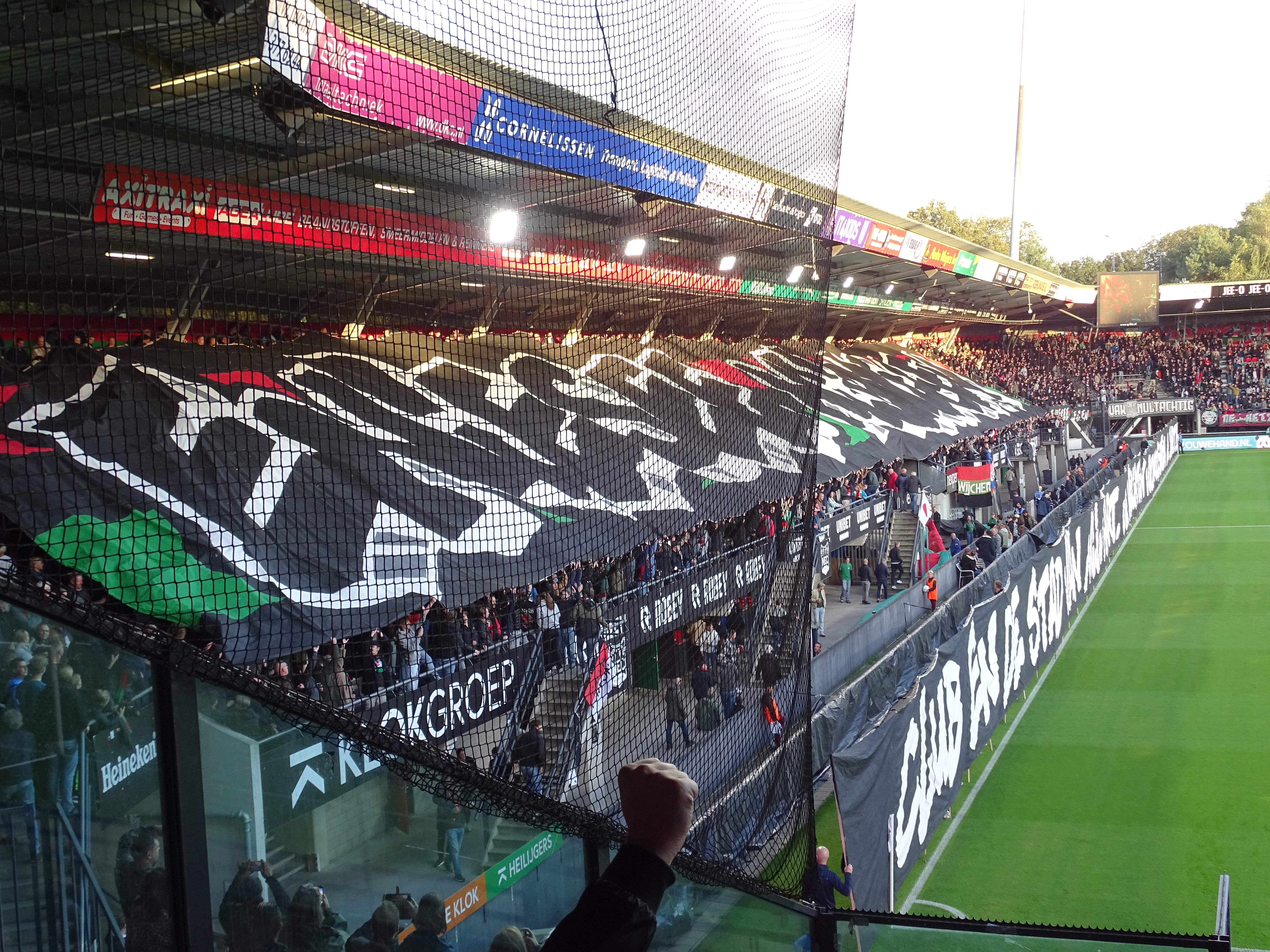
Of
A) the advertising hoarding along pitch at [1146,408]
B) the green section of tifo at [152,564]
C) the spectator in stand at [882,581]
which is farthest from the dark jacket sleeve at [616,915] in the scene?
the advertising hoarding along pitch at [1146,408]

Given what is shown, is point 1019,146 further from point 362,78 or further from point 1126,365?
point 362,78

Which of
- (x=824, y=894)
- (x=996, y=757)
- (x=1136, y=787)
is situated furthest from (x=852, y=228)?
(x=824, y=894)

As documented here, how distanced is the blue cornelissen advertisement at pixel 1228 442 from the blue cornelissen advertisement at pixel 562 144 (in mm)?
41148

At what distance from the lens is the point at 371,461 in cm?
767

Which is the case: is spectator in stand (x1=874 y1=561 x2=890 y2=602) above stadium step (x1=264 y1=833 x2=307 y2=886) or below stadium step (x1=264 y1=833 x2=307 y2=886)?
below

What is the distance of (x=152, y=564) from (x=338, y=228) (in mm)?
2544

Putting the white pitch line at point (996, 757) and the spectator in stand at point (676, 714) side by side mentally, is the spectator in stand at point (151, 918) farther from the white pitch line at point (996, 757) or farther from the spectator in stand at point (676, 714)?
the white pitch line at point (996, 757)

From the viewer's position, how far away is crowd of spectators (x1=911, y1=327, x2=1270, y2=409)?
1714 inches

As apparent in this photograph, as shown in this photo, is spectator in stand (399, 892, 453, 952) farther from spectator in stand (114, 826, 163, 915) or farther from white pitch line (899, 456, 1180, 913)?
white pitch line (899, 456, 1180, 913)

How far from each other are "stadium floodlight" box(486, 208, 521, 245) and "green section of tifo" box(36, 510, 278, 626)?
3.10 metres

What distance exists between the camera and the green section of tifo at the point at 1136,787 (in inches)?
308

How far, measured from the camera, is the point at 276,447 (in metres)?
7.52

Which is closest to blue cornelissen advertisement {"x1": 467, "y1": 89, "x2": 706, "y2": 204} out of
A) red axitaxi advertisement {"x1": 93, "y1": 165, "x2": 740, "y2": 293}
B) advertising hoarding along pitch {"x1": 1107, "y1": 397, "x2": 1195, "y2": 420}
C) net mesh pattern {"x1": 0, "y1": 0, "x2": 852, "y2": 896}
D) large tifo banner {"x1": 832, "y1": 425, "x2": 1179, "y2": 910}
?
net mesh pattern {"x1": 0, "y1": 0, "x2": 852, "y2": 896}

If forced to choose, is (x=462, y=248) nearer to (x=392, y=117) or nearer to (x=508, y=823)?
(x=392, y=117)
